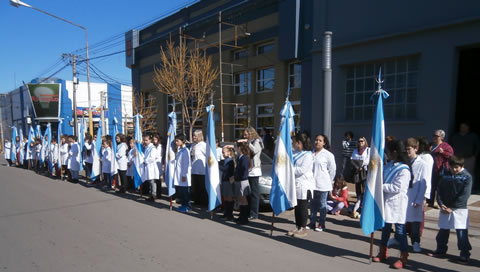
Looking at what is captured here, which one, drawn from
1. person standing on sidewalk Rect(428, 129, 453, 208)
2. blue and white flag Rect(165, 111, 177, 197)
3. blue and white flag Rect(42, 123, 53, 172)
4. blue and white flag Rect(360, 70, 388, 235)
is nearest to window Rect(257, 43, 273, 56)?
blue and white flag Rect(165, 111, 177, 197)

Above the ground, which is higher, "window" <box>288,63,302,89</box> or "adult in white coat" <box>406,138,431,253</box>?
"window" <box>288,63,302,89</box>

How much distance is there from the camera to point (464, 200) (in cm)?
441

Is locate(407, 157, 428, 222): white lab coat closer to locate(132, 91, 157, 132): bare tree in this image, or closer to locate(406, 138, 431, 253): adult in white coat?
locate(406, 138, 431, 253): adult in white coat

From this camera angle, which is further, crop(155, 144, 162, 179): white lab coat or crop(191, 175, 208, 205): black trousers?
crop(155, 144, 162, 179): white lab coat

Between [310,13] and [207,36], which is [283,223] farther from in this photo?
[207,36]

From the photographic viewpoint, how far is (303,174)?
18.5 feet

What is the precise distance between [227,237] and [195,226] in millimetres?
965

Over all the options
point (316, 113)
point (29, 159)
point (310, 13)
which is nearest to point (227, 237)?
point (316, 113)

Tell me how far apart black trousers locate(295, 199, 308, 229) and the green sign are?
38.1 m

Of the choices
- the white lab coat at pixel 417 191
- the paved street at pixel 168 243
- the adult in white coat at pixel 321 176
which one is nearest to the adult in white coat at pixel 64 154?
the paved street at pixel 168 243

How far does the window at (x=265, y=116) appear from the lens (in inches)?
606

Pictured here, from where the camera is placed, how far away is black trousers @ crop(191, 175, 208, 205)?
8148 millimetres

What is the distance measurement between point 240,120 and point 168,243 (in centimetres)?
1215

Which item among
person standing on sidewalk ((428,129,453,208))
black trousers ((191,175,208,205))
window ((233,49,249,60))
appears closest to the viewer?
person standing on sidewalk ((428,129,453,208))
